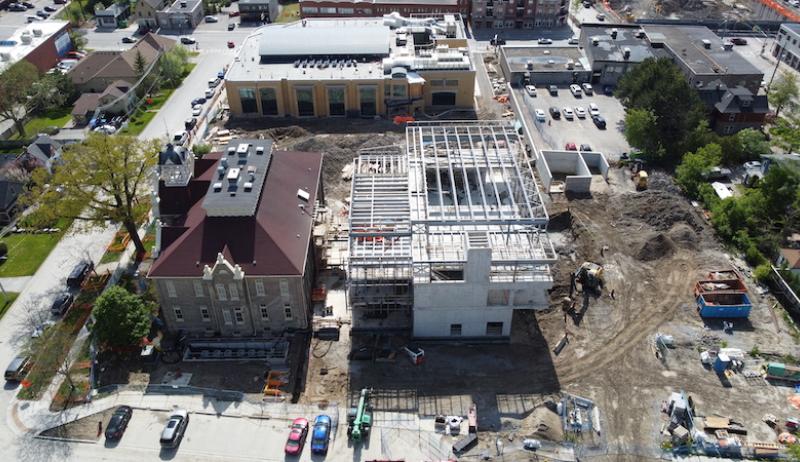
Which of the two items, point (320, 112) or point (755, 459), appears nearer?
point (755, 459)

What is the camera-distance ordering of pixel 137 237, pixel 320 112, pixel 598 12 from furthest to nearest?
pixel 598 12
pixel 320 112
pixel 137 237

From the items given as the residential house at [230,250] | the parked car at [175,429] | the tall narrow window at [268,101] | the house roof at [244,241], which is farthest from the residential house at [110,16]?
the parked car at [175,429]

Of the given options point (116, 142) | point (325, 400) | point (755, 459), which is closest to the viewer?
point (755, 459)

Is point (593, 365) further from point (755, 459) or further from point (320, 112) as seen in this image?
point (320, 112)

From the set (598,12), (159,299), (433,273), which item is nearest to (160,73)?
(159,299)

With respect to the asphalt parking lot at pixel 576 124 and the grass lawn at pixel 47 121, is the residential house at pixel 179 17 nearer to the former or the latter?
the grass lawn at pixel 47 121

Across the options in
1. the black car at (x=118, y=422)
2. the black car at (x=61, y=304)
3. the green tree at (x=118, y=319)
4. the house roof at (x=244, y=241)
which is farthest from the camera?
the black car at (x=61, y=304)

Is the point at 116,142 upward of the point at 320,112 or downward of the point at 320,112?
upward
